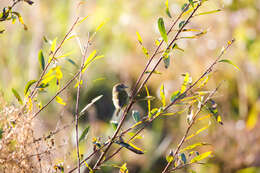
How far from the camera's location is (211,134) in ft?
7.55

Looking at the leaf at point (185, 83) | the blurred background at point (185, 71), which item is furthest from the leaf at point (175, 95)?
the blurred background at point (185, 71)

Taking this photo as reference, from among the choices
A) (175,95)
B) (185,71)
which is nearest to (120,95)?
(175,95)

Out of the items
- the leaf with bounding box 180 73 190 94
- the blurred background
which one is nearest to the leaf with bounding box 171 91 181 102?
the leaf with bounding box 180 73 190 94

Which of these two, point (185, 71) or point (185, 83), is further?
point (185, 71)

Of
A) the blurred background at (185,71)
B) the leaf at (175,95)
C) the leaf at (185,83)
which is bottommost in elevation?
the leaf at (175,95)

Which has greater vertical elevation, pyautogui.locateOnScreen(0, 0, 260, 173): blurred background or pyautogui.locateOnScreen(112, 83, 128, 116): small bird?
pyautogui.locateOnScreen(0, 0, 260, 173): blurred background

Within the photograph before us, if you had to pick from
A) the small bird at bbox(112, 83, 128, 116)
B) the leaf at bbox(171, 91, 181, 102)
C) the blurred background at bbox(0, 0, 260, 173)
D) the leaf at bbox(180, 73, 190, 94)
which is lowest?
the small bird at bbox(112, 83, 128, 116)

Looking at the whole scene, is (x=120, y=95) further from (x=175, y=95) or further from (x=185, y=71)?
(x=185, y=71)

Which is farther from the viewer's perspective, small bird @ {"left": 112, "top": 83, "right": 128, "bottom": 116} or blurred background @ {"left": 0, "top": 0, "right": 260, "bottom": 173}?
blurred background @ {"left": 0, "top": 0, "right": 260, "bottom": 173}

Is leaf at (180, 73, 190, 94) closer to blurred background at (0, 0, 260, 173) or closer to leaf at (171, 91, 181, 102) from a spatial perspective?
leaf at (171, 91, 181, 102)

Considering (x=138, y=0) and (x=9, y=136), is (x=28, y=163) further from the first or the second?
(x=138, y=0)

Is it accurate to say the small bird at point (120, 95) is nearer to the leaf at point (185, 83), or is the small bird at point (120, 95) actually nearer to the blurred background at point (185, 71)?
the leaf at point (185, 83)

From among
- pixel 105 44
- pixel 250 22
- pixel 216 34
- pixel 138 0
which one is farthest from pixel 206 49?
pixel 105 44

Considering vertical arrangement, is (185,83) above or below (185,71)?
below
